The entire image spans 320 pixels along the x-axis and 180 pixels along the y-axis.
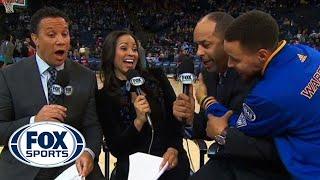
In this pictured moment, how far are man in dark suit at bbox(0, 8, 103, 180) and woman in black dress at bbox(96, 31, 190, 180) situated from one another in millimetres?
179

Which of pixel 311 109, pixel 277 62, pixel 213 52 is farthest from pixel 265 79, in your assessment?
pixel 213 52

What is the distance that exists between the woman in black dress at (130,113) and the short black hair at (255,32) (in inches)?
39.8

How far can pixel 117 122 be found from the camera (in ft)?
9.78

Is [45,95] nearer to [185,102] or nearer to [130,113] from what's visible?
[130,113]

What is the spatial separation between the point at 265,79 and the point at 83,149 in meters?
1.01

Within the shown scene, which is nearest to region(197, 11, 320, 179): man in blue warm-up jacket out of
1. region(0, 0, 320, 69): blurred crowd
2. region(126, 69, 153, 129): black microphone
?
region(126, 69, 153, 129): black microphone

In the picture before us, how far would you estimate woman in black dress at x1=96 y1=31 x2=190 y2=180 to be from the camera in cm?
295

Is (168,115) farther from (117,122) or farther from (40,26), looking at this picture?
(40,26)

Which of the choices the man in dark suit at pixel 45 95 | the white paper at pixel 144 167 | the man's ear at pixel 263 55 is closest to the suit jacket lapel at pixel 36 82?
the man in dark suit at pixel 45 95

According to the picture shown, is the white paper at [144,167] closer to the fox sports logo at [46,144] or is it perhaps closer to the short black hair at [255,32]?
the fox sports logo at [46,144]

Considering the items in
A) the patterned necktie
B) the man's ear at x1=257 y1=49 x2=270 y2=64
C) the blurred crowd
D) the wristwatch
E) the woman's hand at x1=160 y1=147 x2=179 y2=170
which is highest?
the man's ear at x1=257 y1=49 x2=270 y2=64

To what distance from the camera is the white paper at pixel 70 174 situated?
8.02ft

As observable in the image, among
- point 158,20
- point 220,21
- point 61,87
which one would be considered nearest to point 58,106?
point 61,87

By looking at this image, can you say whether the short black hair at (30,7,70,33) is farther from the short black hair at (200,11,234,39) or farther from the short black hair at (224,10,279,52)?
the short black hair at (224,10,279,52)
